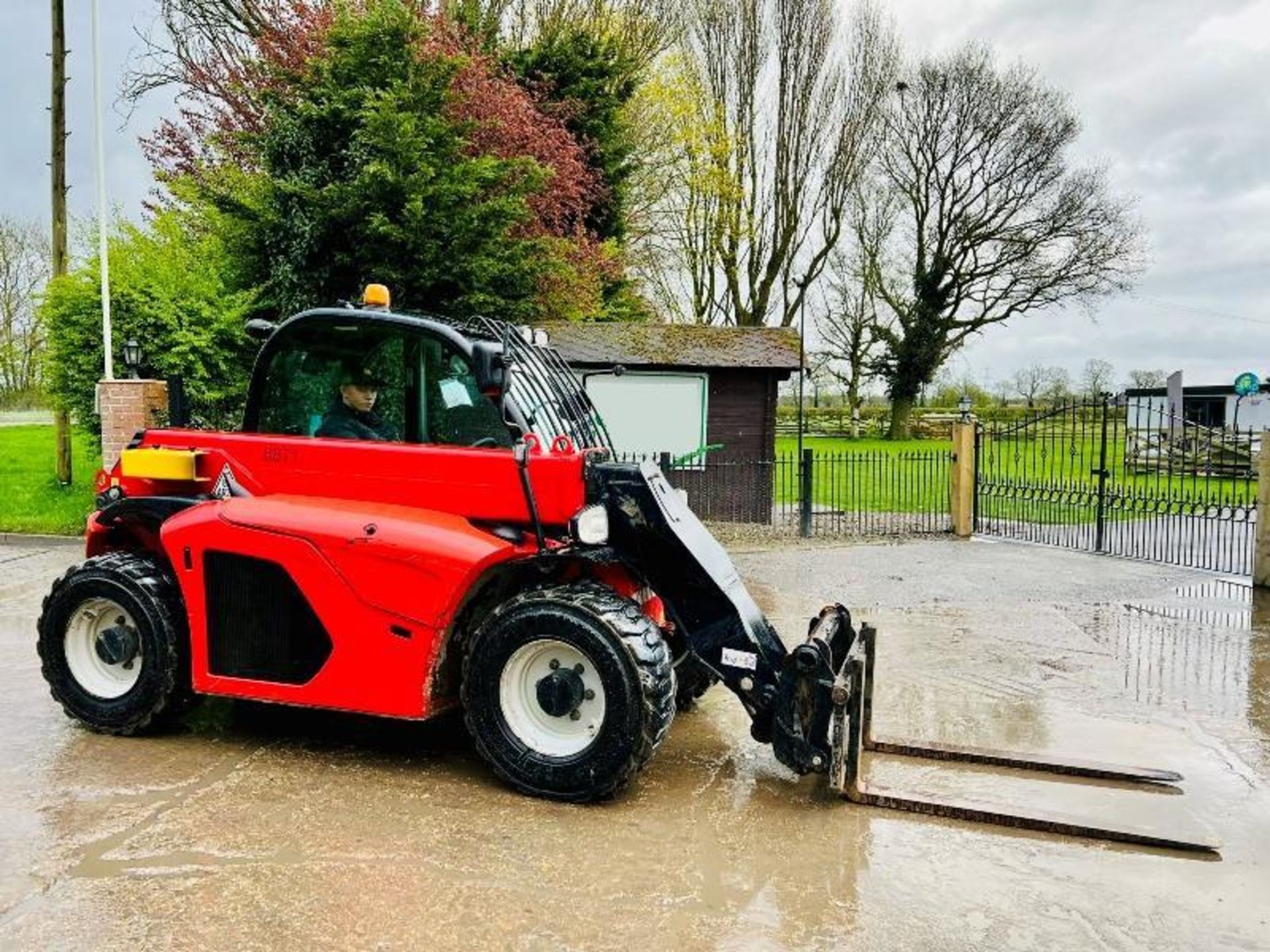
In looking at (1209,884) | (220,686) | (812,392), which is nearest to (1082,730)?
(1209,884)

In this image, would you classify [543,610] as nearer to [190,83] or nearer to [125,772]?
[125,772]

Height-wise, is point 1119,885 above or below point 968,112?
below

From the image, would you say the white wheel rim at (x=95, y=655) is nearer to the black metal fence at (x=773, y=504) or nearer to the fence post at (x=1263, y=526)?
the black metal fence at (x=773, y=504)

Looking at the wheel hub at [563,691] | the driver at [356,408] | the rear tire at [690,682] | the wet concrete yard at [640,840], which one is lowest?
the wet concrete yard at [640,840]

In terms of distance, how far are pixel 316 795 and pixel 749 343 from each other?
1293 centimetres

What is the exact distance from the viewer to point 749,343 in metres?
16.7

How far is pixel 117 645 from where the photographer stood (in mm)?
5418

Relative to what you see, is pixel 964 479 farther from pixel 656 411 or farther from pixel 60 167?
pixel 60 167

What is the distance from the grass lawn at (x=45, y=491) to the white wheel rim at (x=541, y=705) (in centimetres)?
1105

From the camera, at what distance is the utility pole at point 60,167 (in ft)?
55.4

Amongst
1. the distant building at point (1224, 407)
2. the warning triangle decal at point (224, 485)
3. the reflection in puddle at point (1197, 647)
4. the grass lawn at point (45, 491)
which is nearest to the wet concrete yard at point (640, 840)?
the reflection in puddle at point (1197, 647)

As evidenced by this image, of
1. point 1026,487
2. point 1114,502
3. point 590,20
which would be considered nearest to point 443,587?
point 1114,502

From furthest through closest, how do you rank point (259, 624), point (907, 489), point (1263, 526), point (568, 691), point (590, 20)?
point (590, 20), point (907, 489), point (1263, 526), point (259, 624), point (568, 691)

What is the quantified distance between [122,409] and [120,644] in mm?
8401
